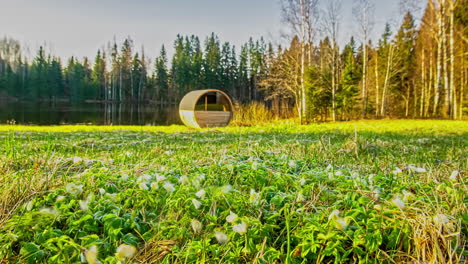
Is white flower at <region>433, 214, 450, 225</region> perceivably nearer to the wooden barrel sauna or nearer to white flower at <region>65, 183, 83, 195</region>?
white flower at <region>65, 183, 83, 195</region>

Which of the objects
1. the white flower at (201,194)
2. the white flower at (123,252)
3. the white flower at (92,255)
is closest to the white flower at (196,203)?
the white flower at (201,194)

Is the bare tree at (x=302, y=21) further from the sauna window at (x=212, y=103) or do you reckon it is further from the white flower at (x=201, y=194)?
the white flower at (x=201, y=194)

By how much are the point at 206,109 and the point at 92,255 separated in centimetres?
1418

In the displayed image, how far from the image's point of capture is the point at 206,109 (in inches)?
599

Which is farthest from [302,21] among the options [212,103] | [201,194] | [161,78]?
[161,78]

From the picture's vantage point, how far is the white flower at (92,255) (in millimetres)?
1151

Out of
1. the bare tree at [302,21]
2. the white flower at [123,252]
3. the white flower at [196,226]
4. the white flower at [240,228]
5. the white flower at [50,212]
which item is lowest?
the white flower at [123,252]

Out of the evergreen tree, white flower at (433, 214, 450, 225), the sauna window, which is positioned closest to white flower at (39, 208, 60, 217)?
white flower at (433, 214, 450, 225)

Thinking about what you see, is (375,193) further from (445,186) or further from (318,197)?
(445,186)

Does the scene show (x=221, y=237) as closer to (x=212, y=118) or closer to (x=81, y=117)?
(x=212, y=118)

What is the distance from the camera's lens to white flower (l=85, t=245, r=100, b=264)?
3.78ft

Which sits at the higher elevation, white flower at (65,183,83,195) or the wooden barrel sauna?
the wooden barrel sauna

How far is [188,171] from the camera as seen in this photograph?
2.48 m

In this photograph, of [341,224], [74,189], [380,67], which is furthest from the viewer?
[380,67]
